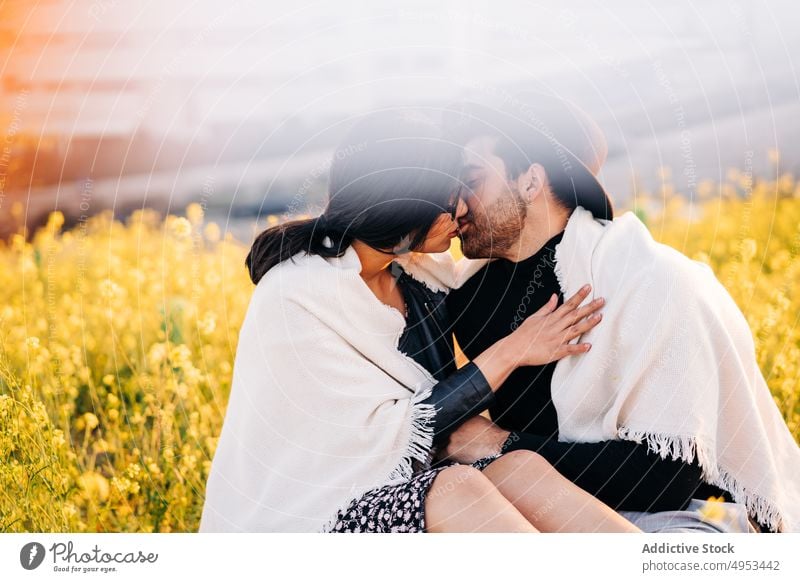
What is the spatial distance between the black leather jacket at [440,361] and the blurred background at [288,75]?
35cm

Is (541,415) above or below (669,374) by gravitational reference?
below

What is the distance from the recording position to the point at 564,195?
204 cm

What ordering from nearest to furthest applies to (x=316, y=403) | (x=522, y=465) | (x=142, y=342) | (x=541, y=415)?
(x=522, y=465) → (x=316, y=403) → (x=541, y=415) → (x=142, y=342)

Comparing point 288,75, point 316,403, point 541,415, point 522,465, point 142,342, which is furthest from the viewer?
Answer: point 142,342

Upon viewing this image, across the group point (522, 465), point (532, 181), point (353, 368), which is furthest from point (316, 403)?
point (532, 181)

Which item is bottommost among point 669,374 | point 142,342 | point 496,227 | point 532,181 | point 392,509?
point 142,342

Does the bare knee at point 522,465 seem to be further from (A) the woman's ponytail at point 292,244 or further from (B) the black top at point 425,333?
(A) the woman's ponytail at point 292,244

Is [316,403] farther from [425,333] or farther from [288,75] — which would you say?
[288,75]

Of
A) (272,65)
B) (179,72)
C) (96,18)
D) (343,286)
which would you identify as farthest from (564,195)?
(96,18)

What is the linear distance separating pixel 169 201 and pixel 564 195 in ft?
3.30

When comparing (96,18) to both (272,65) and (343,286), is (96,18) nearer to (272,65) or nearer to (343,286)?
(272,65)

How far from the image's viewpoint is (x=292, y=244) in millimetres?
2029

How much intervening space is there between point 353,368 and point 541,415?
0.46 meters

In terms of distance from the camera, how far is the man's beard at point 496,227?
2041 millimetres
